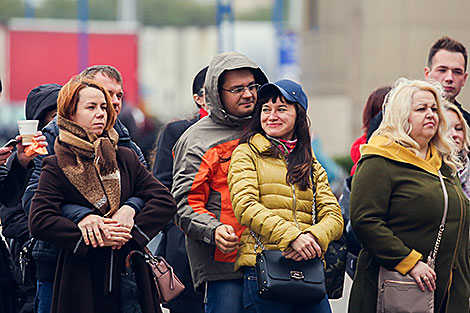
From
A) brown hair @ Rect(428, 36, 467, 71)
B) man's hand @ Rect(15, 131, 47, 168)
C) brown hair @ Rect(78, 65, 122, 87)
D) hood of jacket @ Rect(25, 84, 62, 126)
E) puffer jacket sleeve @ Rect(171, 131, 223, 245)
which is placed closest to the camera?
man's hand @ Rect(15, 131, 47, 168)

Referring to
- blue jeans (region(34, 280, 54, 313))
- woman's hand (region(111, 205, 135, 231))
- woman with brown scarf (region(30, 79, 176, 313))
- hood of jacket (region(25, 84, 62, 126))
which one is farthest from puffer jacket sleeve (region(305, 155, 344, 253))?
hood of jacket (region(25, 84, 62, 126))

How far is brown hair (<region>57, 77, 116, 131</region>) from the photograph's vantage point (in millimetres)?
4516

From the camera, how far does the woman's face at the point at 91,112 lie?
4.50 metres

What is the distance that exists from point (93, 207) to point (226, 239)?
2.45ft

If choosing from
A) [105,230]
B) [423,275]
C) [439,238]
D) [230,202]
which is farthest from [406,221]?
[105,230]

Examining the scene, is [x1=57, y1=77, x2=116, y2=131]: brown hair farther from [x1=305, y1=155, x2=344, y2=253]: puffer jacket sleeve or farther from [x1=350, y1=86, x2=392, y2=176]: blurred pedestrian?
[x1=350, y1=86, x2=392, y2=176]: blurred pedestrian

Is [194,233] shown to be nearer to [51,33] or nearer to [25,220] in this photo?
[25,220]

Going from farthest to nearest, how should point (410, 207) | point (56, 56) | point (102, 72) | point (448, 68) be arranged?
point (56, 56) < point (448, 68) < point (102, 72) < point (410, 207)

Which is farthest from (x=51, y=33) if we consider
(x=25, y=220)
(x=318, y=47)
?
(x=25, y=220)

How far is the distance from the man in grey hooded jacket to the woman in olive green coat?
741 millimetres

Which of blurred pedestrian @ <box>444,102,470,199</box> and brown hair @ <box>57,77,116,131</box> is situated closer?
brown hair @ <box>57,77,116,131</box>

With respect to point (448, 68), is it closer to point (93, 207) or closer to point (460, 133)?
point (460, 133)

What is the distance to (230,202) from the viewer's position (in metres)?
4.86

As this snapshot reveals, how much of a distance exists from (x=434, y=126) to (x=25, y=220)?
2545 millimetres
